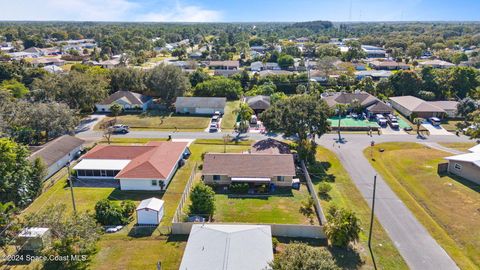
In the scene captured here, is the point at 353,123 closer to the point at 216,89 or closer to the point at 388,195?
the point at 388,195

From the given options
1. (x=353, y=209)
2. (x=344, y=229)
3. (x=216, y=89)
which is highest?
(x=216, y=89)

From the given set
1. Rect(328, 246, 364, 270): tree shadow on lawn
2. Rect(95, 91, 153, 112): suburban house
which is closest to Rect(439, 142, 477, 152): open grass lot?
Rect(328, 246, 364, 270): tree shadow on lawn

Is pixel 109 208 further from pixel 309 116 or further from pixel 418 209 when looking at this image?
pixel 418 209

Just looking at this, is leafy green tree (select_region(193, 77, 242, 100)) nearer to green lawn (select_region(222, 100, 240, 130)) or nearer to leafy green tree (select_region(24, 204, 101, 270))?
green lawn (select_region(222, 100, 240, 130))

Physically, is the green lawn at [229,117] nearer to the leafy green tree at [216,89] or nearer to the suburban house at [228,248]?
the leafy green tree at [216,89]

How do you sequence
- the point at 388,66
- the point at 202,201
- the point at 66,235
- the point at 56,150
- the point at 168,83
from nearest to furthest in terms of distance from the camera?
the point at 66,235, the point at 202,201, the point at 56,150, the point at 168,83, the point at 388,66

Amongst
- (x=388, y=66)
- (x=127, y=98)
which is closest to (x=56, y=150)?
(x=127, y=98)

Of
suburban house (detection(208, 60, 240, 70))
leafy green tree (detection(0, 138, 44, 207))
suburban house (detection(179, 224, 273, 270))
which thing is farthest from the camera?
suburban house (detection(208, 60, 240, 70))

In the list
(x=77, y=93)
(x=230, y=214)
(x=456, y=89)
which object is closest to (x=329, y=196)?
(x=230, y=214)
